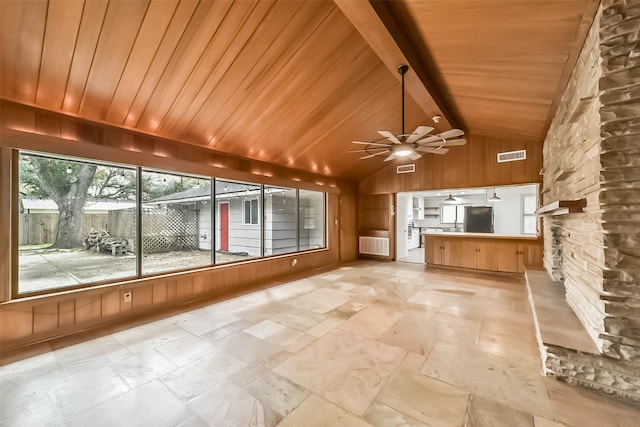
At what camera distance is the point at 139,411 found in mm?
1906

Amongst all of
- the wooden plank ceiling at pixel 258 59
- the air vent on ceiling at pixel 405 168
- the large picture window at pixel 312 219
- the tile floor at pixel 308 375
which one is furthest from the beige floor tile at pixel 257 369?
the air vent on ceiling at pixel 405 168

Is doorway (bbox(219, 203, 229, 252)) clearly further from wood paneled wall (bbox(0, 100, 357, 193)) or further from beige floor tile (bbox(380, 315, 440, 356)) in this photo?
beige floor tile (bbox(380, 315, 440, 356))

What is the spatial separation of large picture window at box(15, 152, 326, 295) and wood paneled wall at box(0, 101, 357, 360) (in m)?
0.18

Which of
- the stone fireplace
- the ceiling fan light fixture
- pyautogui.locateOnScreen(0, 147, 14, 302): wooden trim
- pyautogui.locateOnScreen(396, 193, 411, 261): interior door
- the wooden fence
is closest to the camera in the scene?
the stone fireplace

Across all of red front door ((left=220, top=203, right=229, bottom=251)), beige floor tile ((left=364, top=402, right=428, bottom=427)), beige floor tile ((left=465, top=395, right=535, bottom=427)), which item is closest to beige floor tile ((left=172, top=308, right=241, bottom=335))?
red front door ((left=220, top=203, right=229, bottom=251))

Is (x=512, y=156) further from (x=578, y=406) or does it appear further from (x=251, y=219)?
(x=251, y=219)

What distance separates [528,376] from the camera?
231 centimetres

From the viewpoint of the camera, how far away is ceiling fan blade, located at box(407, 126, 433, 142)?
304 cm

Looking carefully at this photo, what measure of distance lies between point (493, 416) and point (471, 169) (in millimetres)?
5913

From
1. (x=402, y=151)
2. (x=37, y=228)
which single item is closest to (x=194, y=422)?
(x=37, y=228)

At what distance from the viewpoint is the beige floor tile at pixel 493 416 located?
70.4 inches

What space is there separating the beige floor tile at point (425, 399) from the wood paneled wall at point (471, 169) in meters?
5.57

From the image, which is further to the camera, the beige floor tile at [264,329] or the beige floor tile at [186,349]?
the beige floor tile at [264,329]

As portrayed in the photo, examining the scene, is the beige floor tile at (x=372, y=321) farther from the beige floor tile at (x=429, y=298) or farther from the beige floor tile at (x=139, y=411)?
the beige floor tile at (x=139, y=411)
